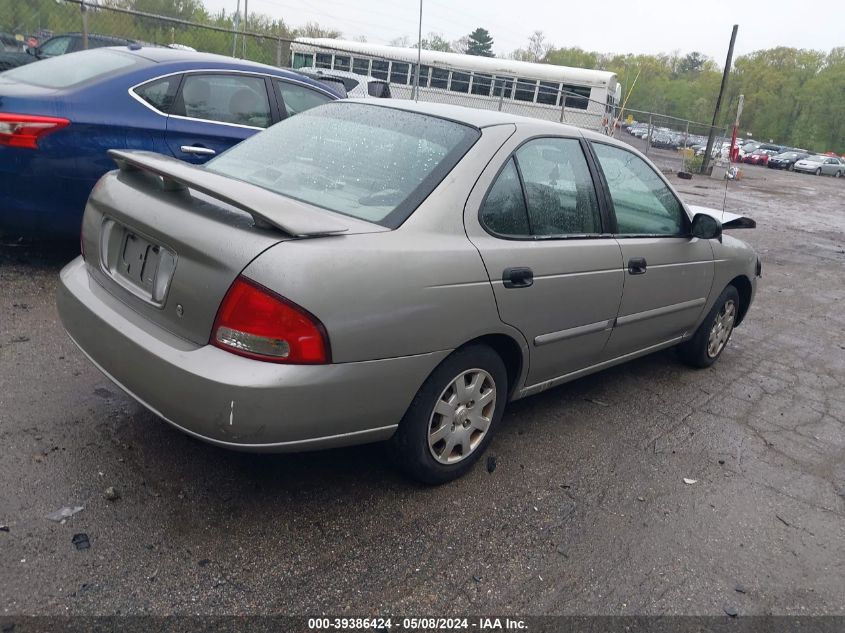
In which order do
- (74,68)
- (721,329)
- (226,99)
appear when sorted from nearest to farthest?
(721,329) < (74,68) < (226,99)

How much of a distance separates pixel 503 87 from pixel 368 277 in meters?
23.2

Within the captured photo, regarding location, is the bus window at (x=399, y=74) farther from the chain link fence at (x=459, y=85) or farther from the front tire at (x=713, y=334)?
the front tire at (x=713, y=334)

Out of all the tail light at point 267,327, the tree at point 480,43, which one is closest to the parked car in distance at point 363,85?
the tail light at point 267,327

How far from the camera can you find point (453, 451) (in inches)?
128

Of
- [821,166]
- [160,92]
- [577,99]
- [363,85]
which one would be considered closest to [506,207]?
[160,92]

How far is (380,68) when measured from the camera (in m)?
25.1

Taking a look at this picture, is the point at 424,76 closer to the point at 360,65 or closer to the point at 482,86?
the point at 482,86

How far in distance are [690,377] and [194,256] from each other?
3.80 m

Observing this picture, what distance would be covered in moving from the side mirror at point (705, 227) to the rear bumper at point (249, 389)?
2.31 meters

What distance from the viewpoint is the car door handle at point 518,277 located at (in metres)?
3.15

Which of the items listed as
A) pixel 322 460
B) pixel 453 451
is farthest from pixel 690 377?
pixel 322 460

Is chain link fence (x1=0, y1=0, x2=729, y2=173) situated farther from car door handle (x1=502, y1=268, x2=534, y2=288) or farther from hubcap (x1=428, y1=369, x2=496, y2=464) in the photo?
hubcap (x1=428, y1=369, x2=496, y2=464)

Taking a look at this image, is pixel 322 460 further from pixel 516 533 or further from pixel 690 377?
pixel 690 377

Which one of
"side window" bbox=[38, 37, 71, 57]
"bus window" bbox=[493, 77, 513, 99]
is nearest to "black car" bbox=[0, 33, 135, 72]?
"side window" bbox=[38, 37, 71, 57]
